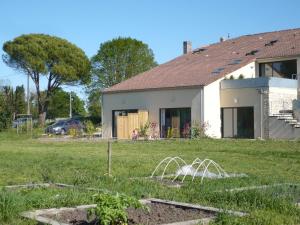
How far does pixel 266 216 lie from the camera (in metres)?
7.69

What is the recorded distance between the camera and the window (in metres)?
38.0

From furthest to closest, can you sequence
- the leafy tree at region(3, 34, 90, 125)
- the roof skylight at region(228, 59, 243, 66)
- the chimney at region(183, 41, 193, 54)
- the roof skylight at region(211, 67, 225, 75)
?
the leafy tree at region(3, 34, 90, 125)
the chimney at region(183, 41, 193, 54)
the roof skylight at region(228, 59, 243, 66)
the roof skylight at region(211, 67, 225, 75)

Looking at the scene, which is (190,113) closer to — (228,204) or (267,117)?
(267,117)

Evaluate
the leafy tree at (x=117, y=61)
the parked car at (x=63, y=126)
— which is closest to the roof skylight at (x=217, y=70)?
the parked car at (x=63, y=126)

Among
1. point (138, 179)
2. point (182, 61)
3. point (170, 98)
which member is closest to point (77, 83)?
point (182, 61)

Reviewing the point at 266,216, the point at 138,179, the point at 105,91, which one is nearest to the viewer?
the point at 266,216

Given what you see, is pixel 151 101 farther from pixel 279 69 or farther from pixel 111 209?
pixel 111 209

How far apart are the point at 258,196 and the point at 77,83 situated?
64465 mm

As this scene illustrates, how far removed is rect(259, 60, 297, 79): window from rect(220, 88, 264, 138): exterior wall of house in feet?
13.0

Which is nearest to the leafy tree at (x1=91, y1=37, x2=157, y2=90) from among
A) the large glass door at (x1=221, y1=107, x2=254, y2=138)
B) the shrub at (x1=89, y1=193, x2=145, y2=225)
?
the large glass door at (x1=221, y1=107, x2=254, y2=138)

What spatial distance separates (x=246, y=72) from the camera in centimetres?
3806

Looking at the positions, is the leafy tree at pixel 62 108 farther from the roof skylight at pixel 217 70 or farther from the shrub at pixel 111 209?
the shrub at pixel 111 209

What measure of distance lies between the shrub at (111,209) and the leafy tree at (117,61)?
65.7 m

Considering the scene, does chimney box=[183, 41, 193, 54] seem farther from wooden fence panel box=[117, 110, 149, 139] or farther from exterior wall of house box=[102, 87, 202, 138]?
wooden fence panel box=[117, 110, 149, 139]
